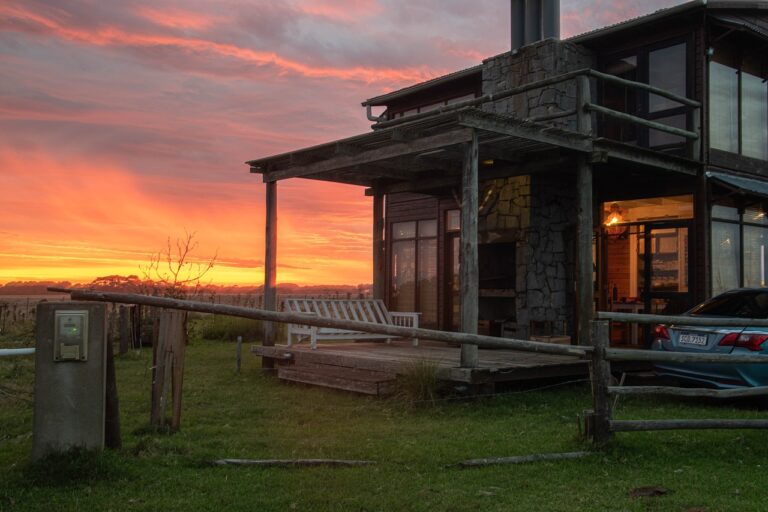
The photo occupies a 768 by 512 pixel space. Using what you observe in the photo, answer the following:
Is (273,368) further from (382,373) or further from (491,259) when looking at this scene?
(491,259)

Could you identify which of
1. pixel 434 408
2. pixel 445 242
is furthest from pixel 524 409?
pixel 445 242

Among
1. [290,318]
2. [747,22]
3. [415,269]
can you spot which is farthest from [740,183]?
[290,318]

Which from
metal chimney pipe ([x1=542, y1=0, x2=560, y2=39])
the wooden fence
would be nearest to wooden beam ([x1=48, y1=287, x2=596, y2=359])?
the wooden fence

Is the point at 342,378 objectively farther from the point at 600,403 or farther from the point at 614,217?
the point at 614,217

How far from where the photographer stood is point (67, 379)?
505cm

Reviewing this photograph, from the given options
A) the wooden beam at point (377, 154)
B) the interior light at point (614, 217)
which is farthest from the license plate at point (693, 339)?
the interior light at point (614, 217)

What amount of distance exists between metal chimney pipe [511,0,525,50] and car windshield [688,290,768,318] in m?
7.56

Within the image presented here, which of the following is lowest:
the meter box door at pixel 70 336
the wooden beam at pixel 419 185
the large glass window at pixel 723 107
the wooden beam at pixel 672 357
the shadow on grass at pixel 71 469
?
the shadow on grass at pixel 71 469

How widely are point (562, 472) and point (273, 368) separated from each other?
7.97m

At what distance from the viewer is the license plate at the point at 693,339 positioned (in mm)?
8695

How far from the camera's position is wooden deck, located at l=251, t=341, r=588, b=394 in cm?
945

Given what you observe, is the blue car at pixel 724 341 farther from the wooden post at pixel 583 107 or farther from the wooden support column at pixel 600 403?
the wooden post at pixel 583 107

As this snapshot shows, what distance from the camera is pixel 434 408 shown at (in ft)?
28.8

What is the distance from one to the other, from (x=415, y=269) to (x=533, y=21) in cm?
592
